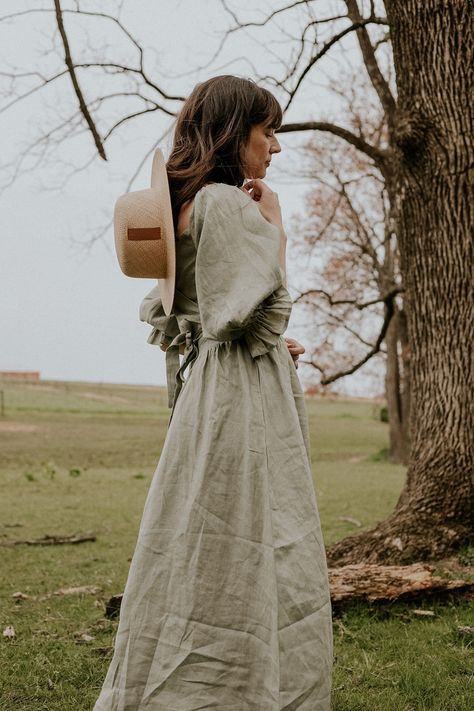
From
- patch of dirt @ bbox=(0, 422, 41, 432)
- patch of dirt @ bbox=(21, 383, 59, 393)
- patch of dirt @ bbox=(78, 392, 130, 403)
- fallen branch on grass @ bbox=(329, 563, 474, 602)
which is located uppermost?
patch of dirt @ bbox=(21, 383, 59, 393)

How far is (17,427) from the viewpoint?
23.8 meters

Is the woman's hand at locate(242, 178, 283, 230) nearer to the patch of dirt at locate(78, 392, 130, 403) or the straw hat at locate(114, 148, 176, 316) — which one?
the straw hat at locate(114, 148, 176, 316)

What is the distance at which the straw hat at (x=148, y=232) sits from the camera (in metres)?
2.32

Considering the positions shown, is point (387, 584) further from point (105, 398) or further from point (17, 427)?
point (105, 398)

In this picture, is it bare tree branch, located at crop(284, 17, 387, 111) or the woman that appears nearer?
the woman

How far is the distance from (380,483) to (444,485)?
7.58 m

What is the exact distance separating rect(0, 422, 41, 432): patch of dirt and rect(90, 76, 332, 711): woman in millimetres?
21539

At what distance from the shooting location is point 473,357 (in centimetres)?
455

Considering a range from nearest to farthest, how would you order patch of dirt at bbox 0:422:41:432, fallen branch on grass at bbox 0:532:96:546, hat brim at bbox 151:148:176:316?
1. hat brim at bbox 151:148:176:316
2. fallen branch on grass at bbox 0:532:96:546
3. patch of dirt at bbox 0:422:41:432

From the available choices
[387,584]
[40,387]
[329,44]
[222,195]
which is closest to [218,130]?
[222,195]

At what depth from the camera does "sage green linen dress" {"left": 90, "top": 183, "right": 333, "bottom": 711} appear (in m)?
2.09

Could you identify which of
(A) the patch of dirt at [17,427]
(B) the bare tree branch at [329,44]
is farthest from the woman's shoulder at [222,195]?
(A) the patch of dirt at [17,427]

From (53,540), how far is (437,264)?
437 centimetres

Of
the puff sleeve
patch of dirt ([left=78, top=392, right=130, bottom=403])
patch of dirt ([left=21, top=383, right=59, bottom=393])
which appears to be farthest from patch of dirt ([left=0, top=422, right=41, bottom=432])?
the puff sleeve
